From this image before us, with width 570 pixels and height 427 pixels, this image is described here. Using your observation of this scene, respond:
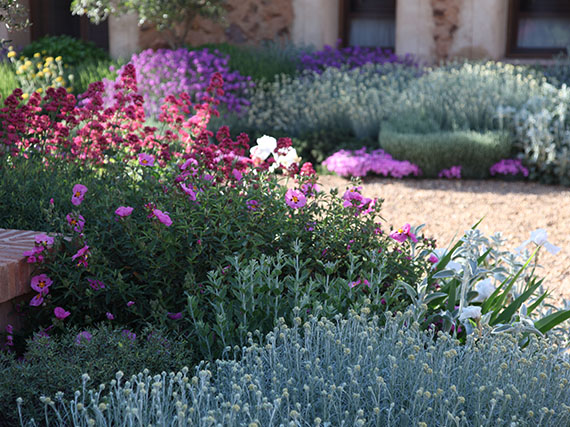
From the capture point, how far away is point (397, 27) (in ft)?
32.2

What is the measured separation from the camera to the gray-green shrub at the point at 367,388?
1.90 metres

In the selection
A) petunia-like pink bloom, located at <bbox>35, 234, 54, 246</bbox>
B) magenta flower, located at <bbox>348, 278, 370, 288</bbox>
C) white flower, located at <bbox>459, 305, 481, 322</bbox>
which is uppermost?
petunia-like pink bloom, located at <bbox>35, 234, 54, 246</bbox>

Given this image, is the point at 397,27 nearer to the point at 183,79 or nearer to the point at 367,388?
the point at 183,79

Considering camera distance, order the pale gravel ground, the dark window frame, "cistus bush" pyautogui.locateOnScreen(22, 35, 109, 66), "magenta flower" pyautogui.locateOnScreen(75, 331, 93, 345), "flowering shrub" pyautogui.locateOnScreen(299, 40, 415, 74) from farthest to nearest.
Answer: the dark window frame < "cistus bush" pyautogui.locateOnScreen(22, 35, 109, 66) < "flowering shrub" pyautogui.locateOnScreen(299, 40, 415, 74) < the pale gravel ground < "magenta flower" pyautogui.locateOnScreen(75, 331, 93, 345)

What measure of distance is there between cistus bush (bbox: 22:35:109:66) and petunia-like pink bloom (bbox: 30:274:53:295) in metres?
7.67

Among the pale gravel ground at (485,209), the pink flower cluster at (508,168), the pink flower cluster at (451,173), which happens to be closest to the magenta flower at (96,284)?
the pale gravel ground at (485,209)

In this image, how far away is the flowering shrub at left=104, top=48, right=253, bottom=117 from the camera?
26.5 feet

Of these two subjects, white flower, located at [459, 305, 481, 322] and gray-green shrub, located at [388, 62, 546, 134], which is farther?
gray-green shrub, located at [388, 62, 546, 134]

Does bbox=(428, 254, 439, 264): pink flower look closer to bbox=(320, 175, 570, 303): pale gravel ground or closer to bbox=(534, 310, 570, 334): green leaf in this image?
bbox=(534, 310, 570, 334): green leaf

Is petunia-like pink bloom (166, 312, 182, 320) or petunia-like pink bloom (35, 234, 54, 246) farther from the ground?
petunia-like pink bloom (35, 234, 54, 246)

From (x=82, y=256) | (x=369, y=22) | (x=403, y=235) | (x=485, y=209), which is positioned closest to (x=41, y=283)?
(x=82, y=256)

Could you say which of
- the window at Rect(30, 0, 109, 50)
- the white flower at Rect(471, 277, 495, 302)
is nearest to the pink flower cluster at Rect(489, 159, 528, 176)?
the white flower at Rect(471, 277, 495, 302)

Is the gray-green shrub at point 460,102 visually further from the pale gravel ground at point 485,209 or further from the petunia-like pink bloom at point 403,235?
the petunia-like pink bloom at point 403,235

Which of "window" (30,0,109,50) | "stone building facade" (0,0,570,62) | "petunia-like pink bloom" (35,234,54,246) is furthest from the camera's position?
"window" (30,0,109,50)
